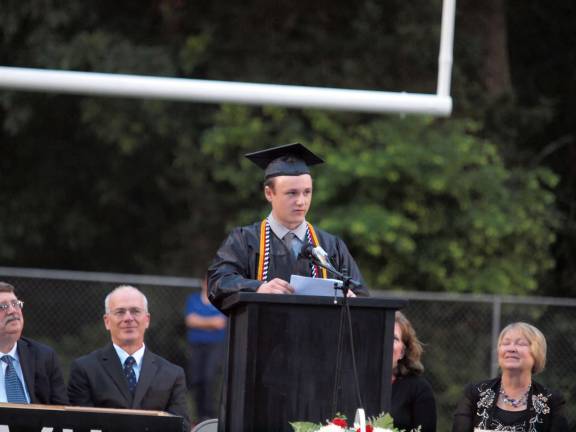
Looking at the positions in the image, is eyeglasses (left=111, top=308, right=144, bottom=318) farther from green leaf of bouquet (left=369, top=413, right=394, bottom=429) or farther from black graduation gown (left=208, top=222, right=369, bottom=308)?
green leaf of bouquet (left=369, top=413, right=394, bottom=429)

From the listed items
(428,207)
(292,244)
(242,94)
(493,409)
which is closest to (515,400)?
(493,409)

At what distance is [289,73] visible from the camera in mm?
15461

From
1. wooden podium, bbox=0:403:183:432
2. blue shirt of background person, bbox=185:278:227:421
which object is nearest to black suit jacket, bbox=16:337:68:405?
wooden podium, bbox=0:403:183:432

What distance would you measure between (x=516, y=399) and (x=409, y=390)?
674mm

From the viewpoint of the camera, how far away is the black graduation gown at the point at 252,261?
6268 mm

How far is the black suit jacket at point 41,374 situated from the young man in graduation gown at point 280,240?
50.2 inches

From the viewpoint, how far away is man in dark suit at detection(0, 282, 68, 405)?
683 cm

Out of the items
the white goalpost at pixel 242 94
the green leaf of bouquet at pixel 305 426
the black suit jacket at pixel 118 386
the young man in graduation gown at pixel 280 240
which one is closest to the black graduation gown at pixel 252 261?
the young man in graduation gown at pixel 280 240

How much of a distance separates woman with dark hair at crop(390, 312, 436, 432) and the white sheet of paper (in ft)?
5.29

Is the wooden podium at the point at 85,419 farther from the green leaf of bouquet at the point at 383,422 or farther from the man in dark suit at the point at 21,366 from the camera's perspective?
the man in dark suit at the point at 21,366

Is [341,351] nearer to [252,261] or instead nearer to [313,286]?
[313,286]

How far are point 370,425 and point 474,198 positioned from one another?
9.08 metres

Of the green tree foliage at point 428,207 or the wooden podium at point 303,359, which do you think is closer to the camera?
the wooden podium at point 303,359

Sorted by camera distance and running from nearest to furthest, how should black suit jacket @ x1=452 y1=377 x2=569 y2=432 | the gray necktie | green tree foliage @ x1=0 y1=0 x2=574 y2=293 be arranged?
the gray necktie
black suit jacket @ x1=452 y1=377 x2=569 y2=432
green tree foliage @ x1=0 y1=0 x2=574 y2=293
